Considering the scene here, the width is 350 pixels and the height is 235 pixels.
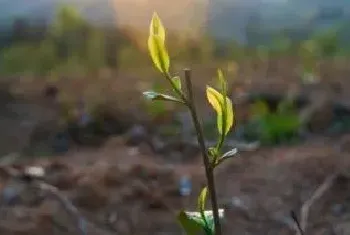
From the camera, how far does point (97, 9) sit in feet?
15.2

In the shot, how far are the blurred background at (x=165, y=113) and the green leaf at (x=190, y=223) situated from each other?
58cm

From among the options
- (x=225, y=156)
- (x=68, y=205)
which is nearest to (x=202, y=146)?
(x=225, y=156)

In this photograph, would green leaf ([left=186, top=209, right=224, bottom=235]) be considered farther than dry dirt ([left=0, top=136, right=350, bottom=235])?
No

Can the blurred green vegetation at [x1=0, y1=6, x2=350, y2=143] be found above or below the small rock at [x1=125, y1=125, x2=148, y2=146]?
below

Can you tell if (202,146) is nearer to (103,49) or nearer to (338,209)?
(338,209)

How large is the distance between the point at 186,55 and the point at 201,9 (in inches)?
12.3

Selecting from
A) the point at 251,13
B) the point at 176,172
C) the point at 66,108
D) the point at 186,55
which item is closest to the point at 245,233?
the point at 176,172

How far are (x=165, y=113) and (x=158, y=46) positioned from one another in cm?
195

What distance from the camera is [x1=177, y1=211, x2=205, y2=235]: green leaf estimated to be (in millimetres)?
984

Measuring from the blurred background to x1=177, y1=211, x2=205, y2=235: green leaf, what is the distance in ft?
1.89

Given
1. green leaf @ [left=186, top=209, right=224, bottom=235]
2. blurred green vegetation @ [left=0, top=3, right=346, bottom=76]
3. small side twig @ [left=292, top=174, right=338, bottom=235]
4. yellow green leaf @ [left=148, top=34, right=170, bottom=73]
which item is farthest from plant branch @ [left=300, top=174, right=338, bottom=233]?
blurred green vegetation @ [left=0, top=3, right=346, bottom=76]

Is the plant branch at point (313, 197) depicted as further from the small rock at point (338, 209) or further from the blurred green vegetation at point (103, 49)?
the blurred green vegetation at point (103, 49)

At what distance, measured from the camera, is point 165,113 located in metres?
2.86

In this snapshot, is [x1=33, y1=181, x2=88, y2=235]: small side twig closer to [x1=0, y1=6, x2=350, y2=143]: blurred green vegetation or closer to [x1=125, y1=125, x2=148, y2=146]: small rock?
[x1=125, y1=125, x2=148, y2=146]: small rock
